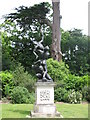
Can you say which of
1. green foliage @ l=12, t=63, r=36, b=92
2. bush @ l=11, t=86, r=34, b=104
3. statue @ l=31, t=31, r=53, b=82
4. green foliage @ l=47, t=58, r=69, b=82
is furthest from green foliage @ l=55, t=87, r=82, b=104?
statue @ l=31, t=31, r=53, b=82

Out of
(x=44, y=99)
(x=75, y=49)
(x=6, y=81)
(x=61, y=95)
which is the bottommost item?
(x=61, y=95)

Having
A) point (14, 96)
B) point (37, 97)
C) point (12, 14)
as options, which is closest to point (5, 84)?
point (14, 96)

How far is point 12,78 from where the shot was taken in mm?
16125

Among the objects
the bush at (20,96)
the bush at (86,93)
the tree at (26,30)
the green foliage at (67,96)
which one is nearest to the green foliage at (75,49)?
the tree at (26,30)

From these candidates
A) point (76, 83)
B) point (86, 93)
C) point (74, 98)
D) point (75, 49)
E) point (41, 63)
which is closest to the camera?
point (41, 63)

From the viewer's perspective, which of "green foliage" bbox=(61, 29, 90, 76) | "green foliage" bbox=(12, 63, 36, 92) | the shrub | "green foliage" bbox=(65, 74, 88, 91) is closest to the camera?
the shrub

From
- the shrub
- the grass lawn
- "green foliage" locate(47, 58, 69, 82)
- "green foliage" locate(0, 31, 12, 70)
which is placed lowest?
the grass lawn

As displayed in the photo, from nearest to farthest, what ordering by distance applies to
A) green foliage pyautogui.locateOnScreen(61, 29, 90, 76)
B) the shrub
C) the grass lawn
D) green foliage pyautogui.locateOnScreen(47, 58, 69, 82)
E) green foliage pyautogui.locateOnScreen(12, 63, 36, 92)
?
the grass lawn < the shrub < green foliage pyautogui.locateOnScreen(12, 63, 36, 92) < green foliage pyautogui.locateOnScreen(47, 58, 69, 82) < green foliage pyautogui.locateOnScreen(61, 29, 90, 76)

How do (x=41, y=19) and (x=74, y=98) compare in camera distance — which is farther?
(x=41, y=19)

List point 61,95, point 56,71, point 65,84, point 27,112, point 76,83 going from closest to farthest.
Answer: point 27,112 → point 61,95 → point 56,71 → point 65,84 → point 76,83

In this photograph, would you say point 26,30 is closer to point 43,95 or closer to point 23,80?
point 23,80

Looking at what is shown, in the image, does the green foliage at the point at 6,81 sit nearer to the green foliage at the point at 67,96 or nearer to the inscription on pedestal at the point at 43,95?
the green foliage at the point at 67,96

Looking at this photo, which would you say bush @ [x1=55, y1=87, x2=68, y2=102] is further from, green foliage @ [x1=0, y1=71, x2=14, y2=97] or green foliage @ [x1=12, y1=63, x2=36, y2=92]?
green foliage @ [x1=0, y1=71, x2=14, y2=97]

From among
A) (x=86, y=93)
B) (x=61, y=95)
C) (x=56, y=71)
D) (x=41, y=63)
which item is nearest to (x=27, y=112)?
(x=41, y=63)
